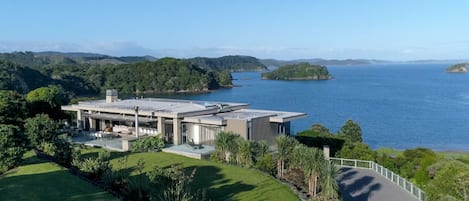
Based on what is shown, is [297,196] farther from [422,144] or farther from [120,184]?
[422,144]

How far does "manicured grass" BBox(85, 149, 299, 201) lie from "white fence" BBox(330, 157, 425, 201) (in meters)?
4.01

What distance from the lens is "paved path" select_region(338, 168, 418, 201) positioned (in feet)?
55.2

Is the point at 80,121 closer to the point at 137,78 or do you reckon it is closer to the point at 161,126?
the point at 161,126

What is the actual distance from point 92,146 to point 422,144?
34.8 meters

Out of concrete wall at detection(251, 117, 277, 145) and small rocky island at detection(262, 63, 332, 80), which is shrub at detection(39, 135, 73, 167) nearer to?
concrete wall at detection(251, 117, 277, 145)

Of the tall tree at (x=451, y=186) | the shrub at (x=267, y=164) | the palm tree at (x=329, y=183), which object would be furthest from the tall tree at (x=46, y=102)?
the tall tree at (x=451, y=186)

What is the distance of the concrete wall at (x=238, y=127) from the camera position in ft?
71.3

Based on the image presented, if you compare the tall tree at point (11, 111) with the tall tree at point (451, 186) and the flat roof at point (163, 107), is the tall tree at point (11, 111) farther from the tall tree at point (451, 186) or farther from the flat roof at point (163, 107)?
the tall tree at point (451, 186)

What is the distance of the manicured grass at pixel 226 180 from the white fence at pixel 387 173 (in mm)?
4014

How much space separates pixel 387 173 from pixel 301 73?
156m

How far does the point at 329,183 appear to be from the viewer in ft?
48.0

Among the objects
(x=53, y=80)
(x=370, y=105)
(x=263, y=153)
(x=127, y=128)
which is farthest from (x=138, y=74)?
(x=263, y=153)

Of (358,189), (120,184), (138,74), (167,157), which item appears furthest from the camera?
(138,74)

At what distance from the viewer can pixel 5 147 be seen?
53.2 feet
